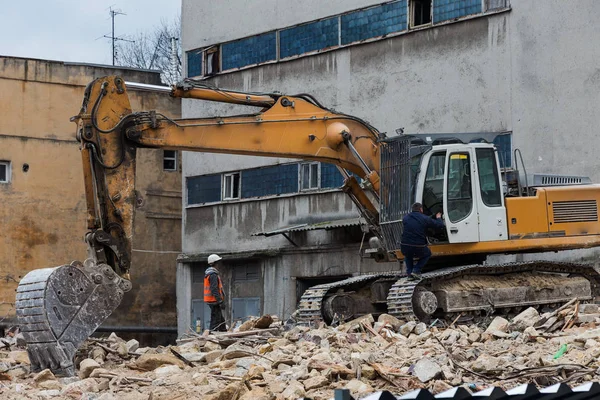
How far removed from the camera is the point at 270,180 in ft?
89.8

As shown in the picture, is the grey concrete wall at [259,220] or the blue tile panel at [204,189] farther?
the blue tile panel at [204,189]

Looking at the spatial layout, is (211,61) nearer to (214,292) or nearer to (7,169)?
(7,169)

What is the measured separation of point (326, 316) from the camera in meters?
16.4

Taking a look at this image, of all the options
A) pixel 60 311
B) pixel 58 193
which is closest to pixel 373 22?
pixel 58 193

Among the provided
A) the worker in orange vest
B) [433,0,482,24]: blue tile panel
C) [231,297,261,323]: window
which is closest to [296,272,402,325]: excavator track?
the worker in orange vest

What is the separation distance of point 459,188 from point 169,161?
18.9m

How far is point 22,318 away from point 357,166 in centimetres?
607

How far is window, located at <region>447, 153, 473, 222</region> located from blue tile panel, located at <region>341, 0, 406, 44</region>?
8.55 meters

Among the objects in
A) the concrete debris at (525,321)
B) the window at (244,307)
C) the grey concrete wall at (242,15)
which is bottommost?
the window at (244,307)

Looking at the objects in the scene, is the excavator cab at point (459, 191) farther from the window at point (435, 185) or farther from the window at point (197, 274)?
the window at point (197, 274)

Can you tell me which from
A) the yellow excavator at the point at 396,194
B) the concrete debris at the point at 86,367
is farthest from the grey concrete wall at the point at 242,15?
the concrete debris at the point at 86,367

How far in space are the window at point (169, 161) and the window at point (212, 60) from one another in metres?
4.79

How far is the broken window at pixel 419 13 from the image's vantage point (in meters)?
23.4

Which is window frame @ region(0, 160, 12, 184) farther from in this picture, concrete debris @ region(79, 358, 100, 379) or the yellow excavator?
concrete debris @ region(79, 358, 100, 379)
